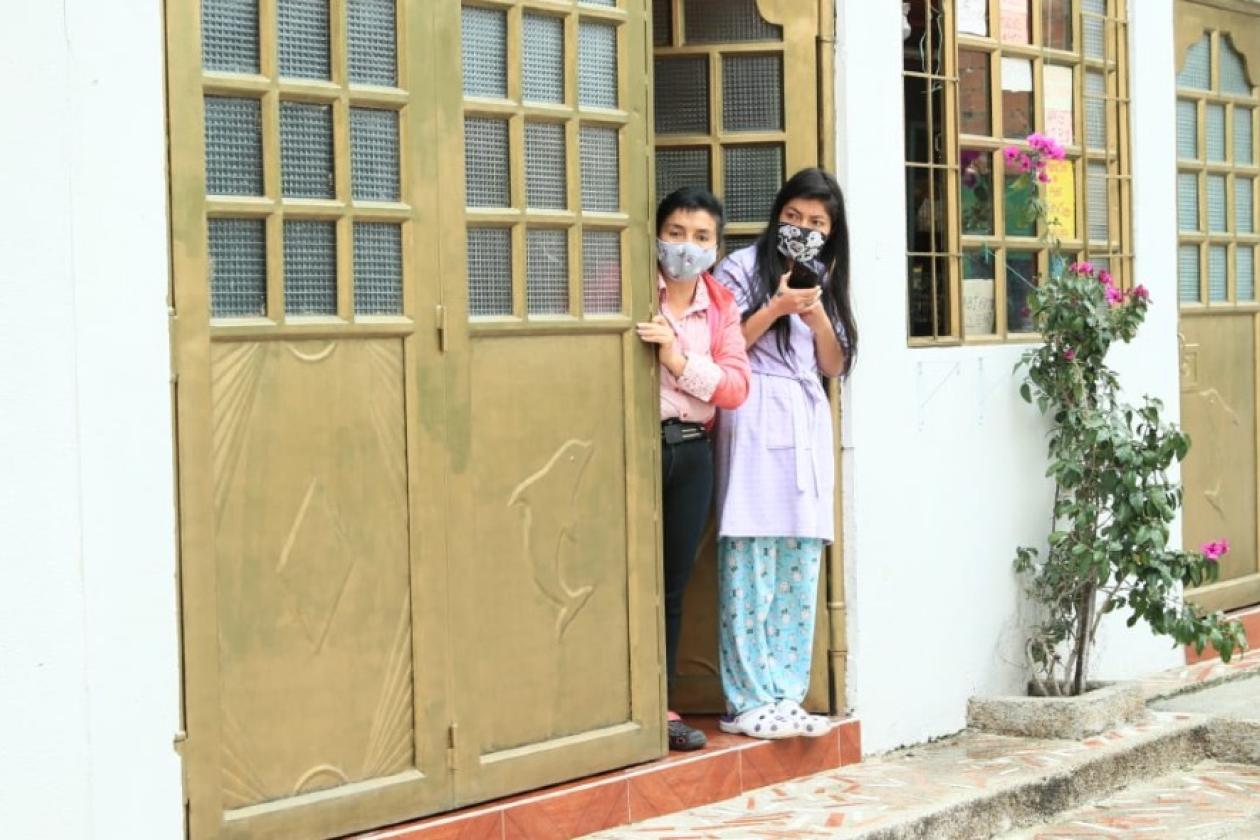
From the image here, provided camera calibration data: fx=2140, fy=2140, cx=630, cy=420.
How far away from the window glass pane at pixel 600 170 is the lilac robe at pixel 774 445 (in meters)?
0.80

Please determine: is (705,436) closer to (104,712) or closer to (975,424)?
(975,424)

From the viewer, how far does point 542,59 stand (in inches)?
237

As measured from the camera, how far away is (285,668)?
205 inches

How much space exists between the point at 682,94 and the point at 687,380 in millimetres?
1228

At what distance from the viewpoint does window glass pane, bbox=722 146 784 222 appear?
7105 millimetres

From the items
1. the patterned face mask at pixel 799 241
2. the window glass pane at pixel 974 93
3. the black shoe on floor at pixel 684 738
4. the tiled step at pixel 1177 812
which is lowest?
the tiled step at pixel 1177 812

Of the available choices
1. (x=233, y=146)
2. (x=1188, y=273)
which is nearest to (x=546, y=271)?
(x=233, y=146)

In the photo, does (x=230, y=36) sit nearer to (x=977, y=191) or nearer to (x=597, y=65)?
(x=597, y=65)

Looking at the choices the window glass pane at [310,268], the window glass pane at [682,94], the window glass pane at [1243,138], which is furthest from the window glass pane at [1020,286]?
the window glass pane at [310,268]

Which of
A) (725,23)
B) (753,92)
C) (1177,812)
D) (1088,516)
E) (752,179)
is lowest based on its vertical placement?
(1177,812)

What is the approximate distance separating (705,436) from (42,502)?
100 inches

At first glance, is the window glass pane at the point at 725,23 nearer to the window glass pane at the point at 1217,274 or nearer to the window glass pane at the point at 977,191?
the window glass pane at the point at 977,191

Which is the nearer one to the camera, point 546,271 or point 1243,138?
point 546,271

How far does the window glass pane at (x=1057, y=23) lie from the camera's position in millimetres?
8172
